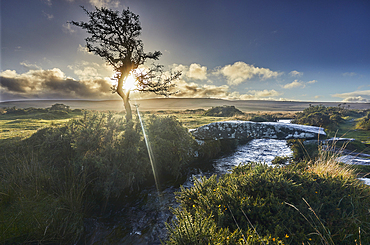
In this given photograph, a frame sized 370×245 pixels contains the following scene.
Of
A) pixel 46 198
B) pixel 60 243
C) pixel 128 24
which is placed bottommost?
pixel 60 243

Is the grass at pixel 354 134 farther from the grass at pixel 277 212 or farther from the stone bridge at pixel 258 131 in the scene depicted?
the grass at pixel 277 212

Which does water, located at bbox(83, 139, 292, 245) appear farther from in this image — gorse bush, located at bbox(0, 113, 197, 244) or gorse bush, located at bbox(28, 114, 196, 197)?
gorse bush, located at bbox(28, 114, 196, 197)

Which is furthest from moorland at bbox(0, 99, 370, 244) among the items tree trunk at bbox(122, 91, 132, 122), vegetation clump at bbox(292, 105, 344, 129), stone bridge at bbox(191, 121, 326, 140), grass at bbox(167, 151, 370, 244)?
vegetation clump at bbox(292, 105, 344, 129)

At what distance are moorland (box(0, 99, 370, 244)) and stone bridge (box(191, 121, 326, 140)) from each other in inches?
57.7

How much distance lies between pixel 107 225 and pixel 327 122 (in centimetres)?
1865

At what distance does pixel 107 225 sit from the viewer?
4500mm

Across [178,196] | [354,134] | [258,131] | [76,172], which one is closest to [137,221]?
[178,196]

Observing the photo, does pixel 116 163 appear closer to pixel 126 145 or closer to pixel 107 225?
pixel 126 145

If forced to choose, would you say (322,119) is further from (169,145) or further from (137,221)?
(137,221)

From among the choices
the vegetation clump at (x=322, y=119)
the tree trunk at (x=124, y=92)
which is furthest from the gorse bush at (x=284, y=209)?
the vegetation clump at (x=322, y=119)

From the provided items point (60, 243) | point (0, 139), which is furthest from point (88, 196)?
point (0, 139)

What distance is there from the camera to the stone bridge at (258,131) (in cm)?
717

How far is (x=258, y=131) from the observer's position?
26.4ft

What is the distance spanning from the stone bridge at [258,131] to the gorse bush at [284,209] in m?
3.55
